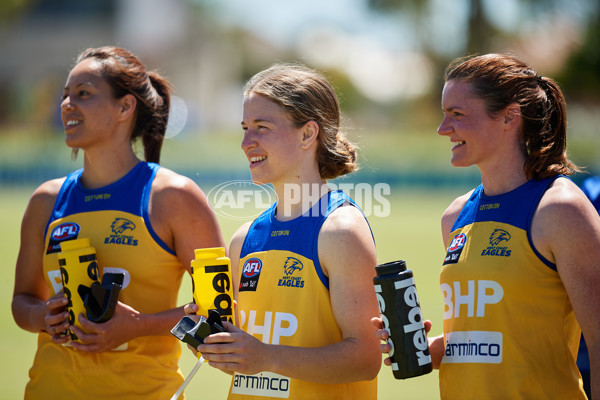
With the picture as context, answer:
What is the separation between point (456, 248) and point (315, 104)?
2.79 feet

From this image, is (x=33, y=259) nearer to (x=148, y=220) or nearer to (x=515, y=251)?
(x=148, y=220)

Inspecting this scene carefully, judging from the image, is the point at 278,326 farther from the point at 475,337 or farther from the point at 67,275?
the point at 67,275

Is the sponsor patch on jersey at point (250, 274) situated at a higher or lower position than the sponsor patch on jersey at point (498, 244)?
lower

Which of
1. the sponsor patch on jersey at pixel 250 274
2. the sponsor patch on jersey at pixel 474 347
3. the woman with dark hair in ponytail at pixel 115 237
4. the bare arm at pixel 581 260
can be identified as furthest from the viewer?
the woman with dark hair in ponytail at pixel 115 237

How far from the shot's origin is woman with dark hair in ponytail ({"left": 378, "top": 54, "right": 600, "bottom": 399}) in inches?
102

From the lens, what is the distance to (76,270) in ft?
10.3

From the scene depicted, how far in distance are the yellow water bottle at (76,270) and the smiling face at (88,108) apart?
2.17 feet

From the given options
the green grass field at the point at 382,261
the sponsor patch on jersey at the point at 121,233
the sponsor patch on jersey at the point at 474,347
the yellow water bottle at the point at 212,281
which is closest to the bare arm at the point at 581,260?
the sponsor patch on jersey at the point at 474,347

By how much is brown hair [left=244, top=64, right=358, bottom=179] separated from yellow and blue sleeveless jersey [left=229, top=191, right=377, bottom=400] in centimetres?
18

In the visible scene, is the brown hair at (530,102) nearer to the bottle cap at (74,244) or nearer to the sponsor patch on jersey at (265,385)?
the sponsor patch on jersey at (265,385)

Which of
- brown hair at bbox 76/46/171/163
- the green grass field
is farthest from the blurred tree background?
brown hair at bbox 76/46/171/163

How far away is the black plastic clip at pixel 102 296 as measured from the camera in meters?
3.06

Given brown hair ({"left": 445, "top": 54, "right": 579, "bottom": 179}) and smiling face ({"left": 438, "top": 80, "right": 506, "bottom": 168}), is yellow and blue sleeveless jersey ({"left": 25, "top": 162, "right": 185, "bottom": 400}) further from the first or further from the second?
brown hair ({"left": 445, "top": 54, "right": 579, "bottom": 179})

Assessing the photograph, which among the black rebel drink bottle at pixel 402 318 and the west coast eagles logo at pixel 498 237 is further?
the west coast eagles logo at pixel 498 237
